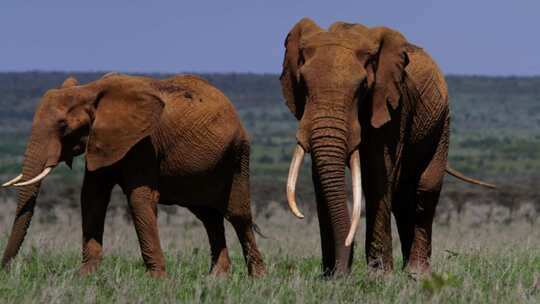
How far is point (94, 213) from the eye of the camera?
10680mm

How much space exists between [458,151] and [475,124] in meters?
39.3

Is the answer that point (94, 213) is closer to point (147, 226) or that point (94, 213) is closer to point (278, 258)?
point (147, 226)

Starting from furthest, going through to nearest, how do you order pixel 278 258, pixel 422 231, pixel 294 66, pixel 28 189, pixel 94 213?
1. pixel 278 258
2. pixel 422 231
3. pixel 94 213
4. pixel 28 189
5. pixel 294 66

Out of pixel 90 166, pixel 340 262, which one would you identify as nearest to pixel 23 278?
pixel 90 166

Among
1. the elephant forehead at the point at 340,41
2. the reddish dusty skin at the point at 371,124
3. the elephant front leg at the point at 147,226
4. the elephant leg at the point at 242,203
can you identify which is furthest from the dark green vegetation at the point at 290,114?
the elephant forehead at the point at 340,41

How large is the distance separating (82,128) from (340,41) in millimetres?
2240

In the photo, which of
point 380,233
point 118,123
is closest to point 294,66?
point 380,233

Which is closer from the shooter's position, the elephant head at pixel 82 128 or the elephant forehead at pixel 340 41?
the elephant forehead at pixel 340 41

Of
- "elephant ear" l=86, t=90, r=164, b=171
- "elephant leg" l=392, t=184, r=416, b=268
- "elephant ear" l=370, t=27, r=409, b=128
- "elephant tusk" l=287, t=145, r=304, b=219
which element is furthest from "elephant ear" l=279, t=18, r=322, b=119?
"elephant leg" l=392, t=184, r=416, b=268

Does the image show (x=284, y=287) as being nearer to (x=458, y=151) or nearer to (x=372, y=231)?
(x=372, y=231)

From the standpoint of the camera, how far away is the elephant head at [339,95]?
9.29 metres

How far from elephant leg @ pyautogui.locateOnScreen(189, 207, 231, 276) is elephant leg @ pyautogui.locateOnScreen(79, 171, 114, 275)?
1224 mm

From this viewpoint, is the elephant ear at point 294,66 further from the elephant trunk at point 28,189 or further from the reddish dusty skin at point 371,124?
the elephant trunk at point 28,189

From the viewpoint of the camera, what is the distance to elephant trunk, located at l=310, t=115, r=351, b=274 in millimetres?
9273
